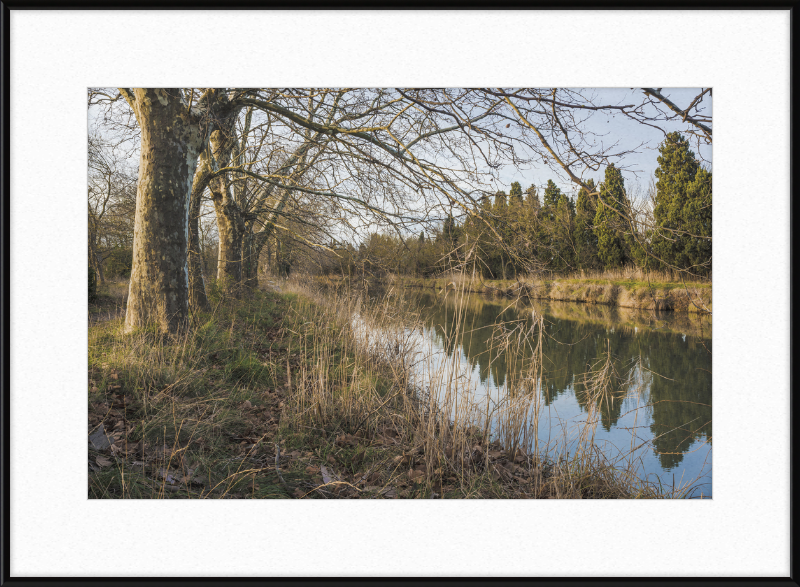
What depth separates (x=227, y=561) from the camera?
139 centimetres

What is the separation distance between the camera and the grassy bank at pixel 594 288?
1.86 m

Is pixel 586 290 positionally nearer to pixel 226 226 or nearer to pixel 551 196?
pixel 551 196

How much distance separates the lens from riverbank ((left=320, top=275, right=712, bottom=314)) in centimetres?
Result: 184

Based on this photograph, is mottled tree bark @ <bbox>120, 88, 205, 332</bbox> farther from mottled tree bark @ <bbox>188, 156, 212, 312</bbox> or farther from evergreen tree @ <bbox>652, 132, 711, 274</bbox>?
evergreen tree @ <bbox>652, 132, 711, 274</bbox>

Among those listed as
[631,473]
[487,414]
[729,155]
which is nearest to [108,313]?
[487,414]

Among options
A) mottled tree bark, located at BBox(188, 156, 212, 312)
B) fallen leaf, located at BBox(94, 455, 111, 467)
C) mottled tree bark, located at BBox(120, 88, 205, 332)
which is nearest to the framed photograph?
fallen leaf, located at BBox(94, 455, 111, 467)

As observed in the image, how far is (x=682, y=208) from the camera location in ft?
6.27

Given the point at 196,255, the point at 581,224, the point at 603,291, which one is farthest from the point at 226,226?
the point at 603,291

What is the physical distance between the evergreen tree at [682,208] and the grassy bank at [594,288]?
157 mm

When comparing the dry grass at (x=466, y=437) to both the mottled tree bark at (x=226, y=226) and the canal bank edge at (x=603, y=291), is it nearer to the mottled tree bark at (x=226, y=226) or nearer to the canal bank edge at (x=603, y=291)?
the canal bank edge at (x=603, y=291)

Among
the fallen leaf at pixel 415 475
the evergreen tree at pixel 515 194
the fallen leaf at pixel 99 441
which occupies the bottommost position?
the fallen leaf at pixel 415 475

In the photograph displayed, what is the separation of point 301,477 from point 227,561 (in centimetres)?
45

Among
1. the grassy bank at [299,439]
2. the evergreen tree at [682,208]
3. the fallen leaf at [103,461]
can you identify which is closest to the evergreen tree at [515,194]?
the evergreen tree at [682,208]
